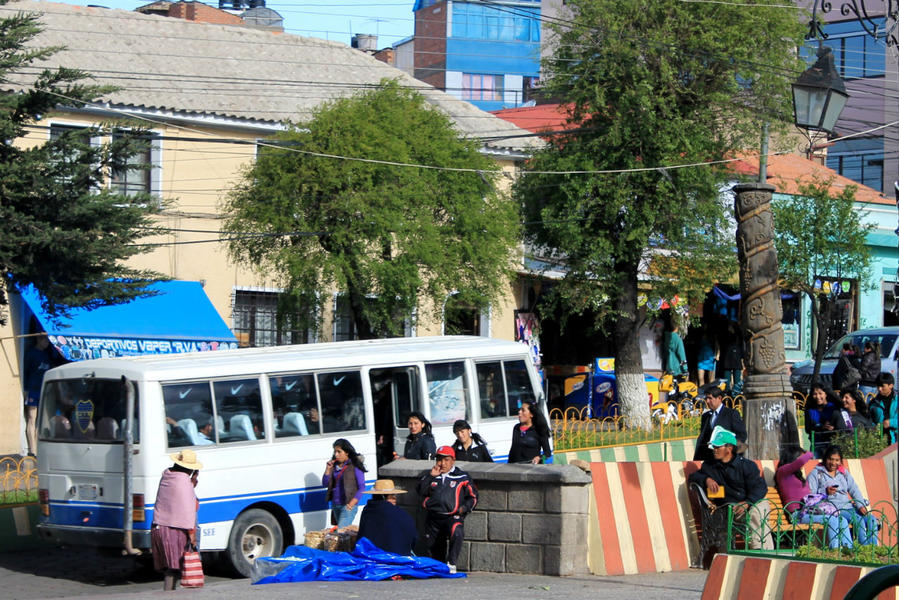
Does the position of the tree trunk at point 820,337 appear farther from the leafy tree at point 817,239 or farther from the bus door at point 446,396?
the bus door at point 446,396

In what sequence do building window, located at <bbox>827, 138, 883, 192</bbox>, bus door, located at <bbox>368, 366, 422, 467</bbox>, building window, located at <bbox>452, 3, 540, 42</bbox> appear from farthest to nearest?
building window, located at <bbox>452, 3, 540, 42</bbox>, building window, located at <bbox>827, 138, 883, 192</bbox>, bus door, located at <bbox>368, 366, 422, 467</bbox>

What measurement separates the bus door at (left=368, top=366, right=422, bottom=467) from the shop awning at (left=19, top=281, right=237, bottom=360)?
7062mm

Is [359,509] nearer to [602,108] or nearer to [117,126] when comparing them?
[117,126]

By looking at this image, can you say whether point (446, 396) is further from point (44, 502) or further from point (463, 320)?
point (463, 320)

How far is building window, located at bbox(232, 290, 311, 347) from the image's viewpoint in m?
26.6

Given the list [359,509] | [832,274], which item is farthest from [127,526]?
[832,274]

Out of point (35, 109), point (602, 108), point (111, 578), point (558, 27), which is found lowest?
point (111, 578)

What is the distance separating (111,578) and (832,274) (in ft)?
77.0

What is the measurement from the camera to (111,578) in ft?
45.4

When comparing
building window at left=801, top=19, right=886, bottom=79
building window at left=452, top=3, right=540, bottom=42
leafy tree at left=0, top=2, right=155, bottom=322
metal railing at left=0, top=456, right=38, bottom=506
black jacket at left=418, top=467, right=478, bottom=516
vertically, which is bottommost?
metal railing at left=0, top=456, right=38, bottom=506

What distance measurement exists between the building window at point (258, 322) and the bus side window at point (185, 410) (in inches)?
485

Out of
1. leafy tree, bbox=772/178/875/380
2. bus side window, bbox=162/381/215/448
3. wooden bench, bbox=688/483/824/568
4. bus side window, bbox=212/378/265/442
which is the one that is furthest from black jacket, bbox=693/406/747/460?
leafy tree, bbox=772/178/875/380

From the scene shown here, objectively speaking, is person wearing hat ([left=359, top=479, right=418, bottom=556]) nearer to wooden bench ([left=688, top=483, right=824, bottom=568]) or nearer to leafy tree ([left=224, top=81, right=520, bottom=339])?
wooden bench ([left=688, top=483, right=824, bottom=568])

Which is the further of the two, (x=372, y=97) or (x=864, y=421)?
(x=372, y=97)
